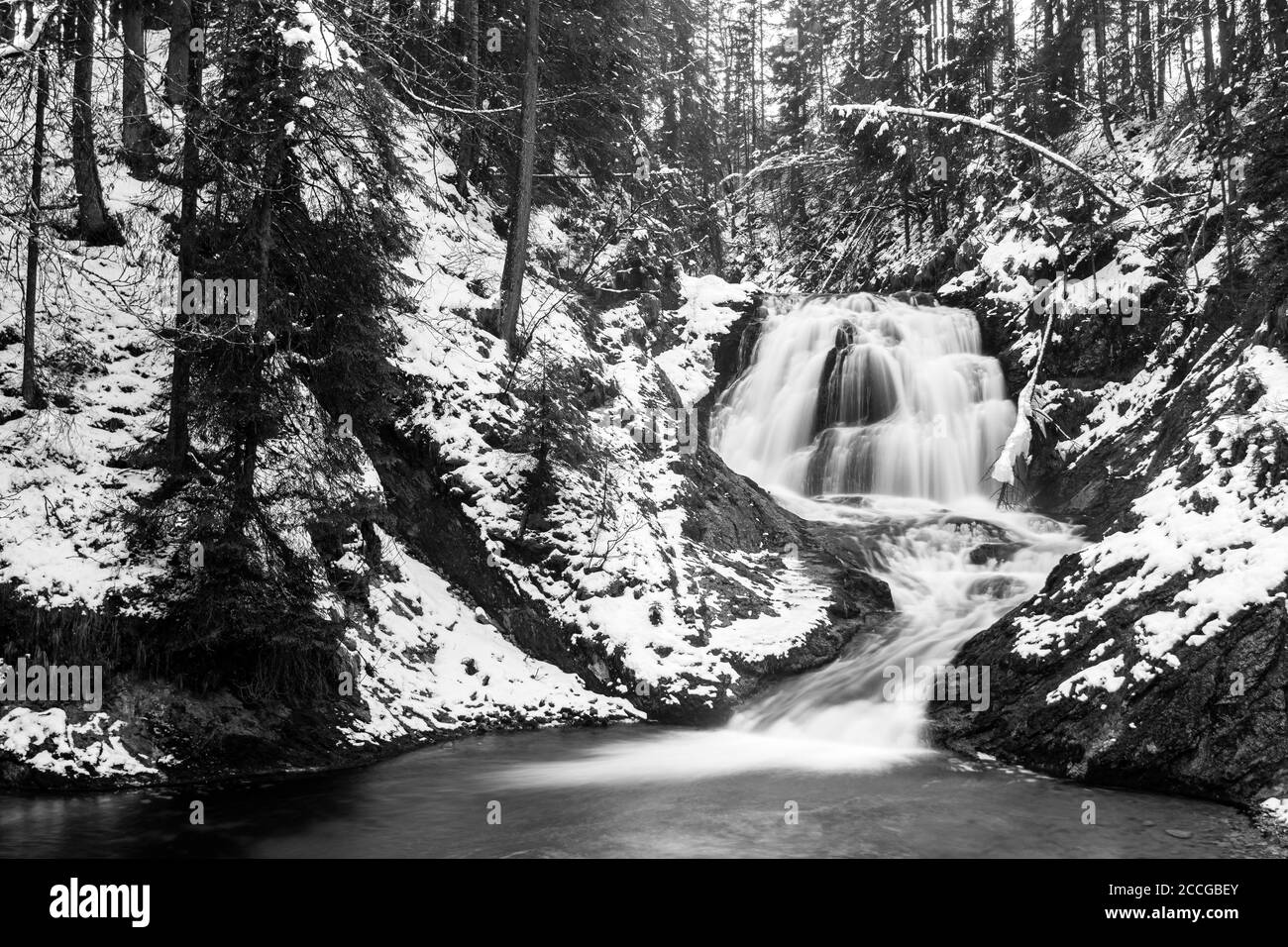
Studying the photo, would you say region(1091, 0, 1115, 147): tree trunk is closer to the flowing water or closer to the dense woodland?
the dense woodland

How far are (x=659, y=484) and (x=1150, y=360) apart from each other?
32.9 feet

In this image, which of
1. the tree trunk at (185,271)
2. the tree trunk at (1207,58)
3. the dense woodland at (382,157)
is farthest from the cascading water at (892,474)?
the tree trunk at (185,271)

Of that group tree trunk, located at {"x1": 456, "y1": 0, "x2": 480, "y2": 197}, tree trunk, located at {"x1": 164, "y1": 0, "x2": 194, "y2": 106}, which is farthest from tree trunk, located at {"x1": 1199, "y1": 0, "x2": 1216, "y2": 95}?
tree trunk, located at {"x1": 164, "y1": 0, "x2": 194, "y2": 106}

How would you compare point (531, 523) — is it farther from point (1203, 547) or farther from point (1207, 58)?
point (1207, 58)

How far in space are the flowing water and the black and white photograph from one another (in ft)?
0.20

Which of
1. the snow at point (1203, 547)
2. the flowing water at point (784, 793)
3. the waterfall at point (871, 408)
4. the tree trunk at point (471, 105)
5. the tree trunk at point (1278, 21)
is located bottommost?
the flowing water at point (784, 793)

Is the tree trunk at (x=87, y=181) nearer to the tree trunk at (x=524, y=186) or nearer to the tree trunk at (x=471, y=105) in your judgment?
the tree trunk at (x=524, y=186)

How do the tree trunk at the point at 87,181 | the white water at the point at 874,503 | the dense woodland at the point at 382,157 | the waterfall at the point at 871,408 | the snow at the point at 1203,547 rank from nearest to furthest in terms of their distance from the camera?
the tree trunk at the point at 87,181
the snow at the point at 1203,547
the dense woodland at the point at 382,157
the white water at the point at 874,503
the waterfall at the point at 871,408

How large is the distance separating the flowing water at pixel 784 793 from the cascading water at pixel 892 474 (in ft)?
0.18

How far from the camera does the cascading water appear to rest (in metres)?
11.1

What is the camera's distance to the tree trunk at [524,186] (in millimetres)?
14344

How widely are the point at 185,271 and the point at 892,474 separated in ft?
43.4

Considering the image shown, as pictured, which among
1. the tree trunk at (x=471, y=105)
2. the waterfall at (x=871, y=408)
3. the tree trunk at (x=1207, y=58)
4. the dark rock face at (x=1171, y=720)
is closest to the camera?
the dark rock face at (x=1171, y=720)

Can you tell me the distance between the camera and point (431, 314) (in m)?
14.0
